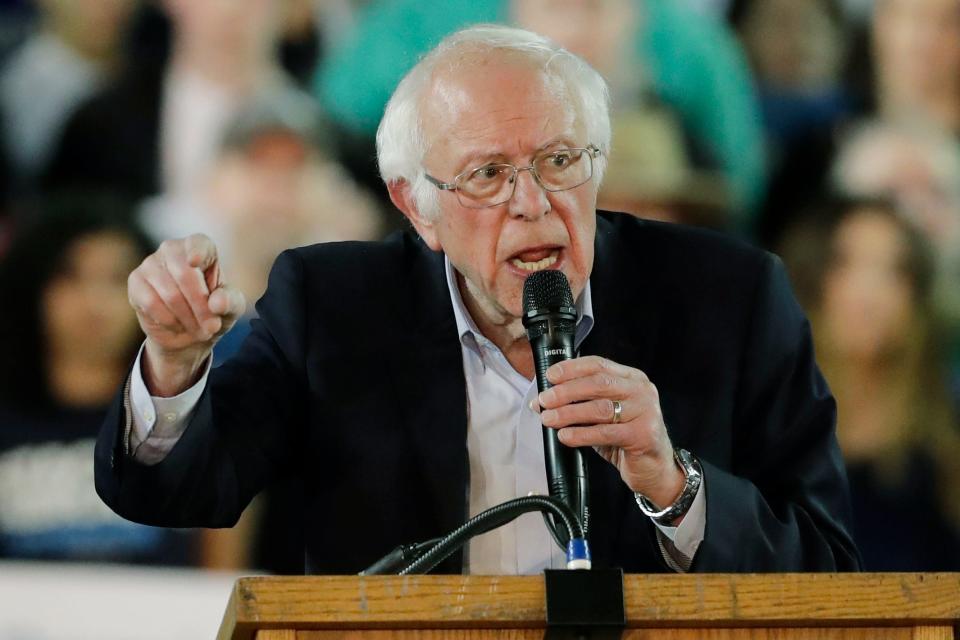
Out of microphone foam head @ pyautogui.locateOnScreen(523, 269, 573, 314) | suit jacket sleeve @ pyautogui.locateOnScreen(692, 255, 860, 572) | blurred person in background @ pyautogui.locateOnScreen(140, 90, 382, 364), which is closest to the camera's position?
microphone foam head @ pyautogui.locateOnScreen(523, 269, 573, 314)

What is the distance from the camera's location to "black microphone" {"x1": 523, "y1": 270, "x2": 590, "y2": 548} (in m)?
1.83

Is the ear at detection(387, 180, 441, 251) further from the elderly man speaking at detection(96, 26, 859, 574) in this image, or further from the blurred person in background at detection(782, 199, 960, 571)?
the blurred person in background at detection(782, 199, 960, 571)

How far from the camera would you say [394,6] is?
4.24 meters

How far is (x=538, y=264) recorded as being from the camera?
7.52 feet

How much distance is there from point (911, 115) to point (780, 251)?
60cm

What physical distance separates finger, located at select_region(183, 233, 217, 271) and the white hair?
1.77 feet

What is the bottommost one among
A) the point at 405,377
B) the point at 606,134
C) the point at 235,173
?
the point at 405,377

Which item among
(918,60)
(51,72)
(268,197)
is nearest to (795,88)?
(918,60)

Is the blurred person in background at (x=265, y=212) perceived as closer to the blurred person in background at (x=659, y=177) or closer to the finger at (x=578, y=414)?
the blurred person in background at (x=659, y=177)

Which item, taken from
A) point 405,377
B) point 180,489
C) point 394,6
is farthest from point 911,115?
point 180,489

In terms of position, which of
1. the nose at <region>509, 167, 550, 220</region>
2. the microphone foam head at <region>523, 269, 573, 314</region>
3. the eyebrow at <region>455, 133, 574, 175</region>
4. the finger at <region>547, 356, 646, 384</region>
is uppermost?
the eyebrow at <region>455, 133, 574, 175</region>

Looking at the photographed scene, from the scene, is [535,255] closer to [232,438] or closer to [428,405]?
[428,405]

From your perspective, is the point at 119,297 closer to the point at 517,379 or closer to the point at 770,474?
the point at 517,379

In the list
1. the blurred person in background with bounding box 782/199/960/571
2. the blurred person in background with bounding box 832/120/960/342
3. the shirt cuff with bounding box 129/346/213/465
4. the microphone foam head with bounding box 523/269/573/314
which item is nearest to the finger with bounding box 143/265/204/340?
the shirt cuff with bounding box 129/346/213/465
